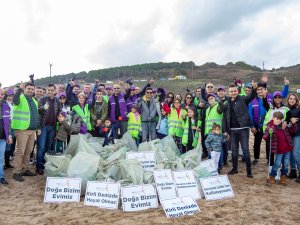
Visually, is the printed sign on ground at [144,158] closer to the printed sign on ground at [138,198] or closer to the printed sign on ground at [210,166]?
the printed sign on ground at [210,166]

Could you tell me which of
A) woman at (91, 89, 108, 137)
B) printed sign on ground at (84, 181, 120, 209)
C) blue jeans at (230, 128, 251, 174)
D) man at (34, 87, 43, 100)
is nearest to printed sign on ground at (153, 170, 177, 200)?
printed sign on ground at (84, 181, 120, 209)

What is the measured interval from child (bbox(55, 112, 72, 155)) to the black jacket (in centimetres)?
364

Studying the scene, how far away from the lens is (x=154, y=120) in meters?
8.29

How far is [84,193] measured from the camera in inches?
228

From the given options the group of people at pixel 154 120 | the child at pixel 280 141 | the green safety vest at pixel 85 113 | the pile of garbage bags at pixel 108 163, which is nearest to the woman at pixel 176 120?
the group of people at pixel 154 120

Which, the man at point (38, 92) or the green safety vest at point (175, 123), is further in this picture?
the green safety vest at point (175, 123)

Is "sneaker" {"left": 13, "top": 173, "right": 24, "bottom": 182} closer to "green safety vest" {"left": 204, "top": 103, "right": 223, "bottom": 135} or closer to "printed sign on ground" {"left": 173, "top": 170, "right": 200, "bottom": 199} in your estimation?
"printed sign on ground" {"left": 173, "top": 170, "right": 200, "bottom": 199}

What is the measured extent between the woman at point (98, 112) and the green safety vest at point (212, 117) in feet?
8.63

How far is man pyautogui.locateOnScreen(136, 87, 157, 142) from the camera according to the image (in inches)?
321

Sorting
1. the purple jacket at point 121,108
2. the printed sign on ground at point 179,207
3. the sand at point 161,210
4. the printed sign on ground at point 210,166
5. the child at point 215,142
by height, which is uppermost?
the purple jacket at point 121,108

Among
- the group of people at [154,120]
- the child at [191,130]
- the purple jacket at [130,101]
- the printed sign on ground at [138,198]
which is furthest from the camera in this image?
the purple jacket at [130,101]

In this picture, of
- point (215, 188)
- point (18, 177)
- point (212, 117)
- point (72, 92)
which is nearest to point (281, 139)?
point (212, 117)

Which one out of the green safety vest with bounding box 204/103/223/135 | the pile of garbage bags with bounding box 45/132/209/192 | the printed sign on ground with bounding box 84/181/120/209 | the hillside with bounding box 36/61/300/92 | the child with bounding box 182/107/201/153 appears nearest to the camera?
the printed sign on ground with bounding box 84/181/120/209

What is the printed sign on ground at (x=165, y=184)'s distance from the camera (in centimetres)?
538
